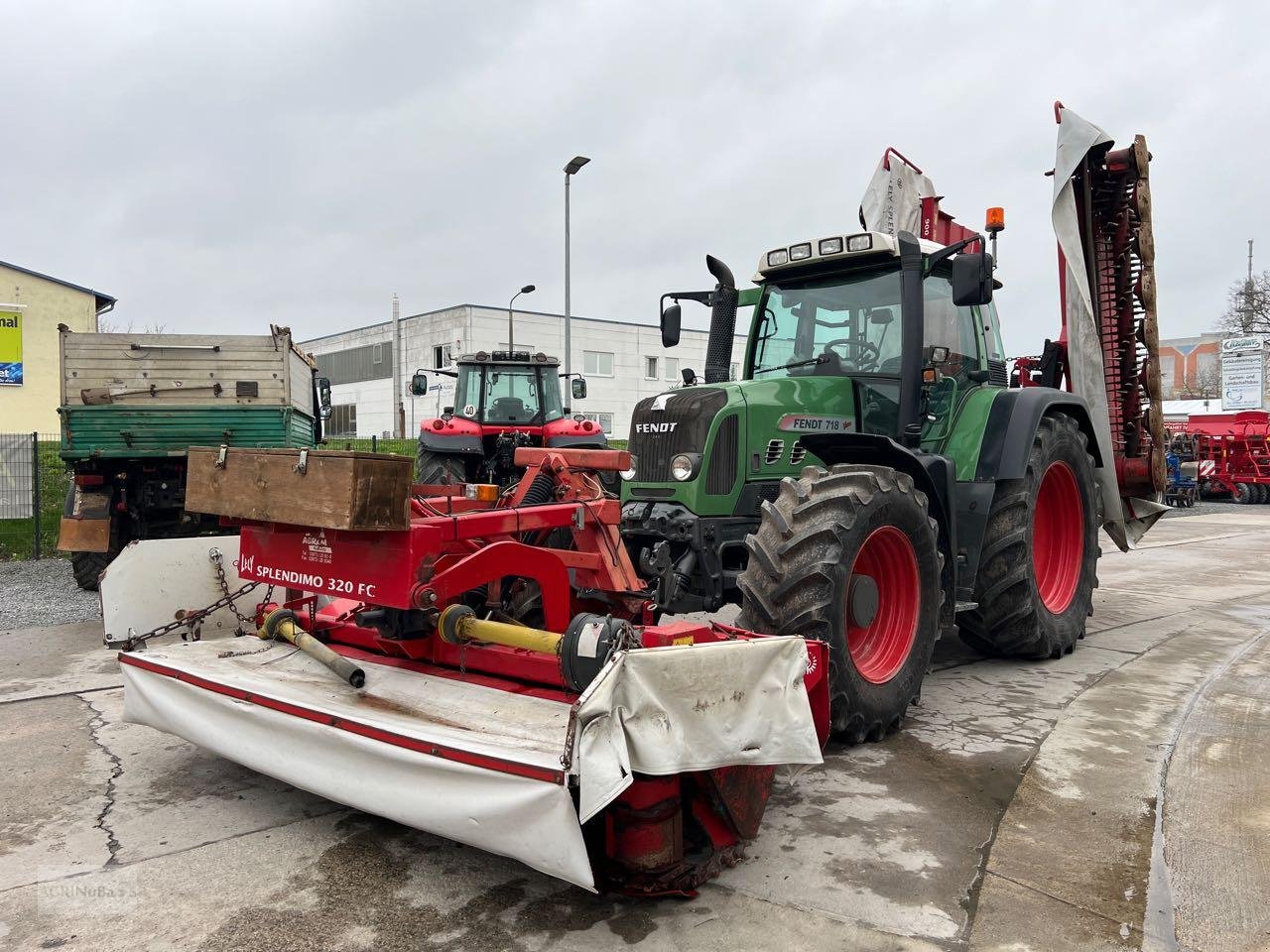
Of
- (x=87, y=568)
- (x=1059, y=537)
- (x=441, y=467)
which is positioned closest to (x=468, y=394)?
(x=441, y=467)

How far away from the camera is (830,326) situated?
225 inches

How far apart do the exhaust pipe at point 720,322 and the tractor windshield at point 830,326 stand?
20 centimetres

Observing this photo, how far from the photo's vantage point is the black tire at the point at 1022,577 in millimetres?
5715

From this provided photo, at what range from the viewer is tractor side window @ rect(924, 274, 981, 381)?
569 cm

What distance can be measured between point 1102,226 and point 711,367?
3.36 metres

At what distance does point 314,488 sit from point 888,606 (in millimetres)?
2854

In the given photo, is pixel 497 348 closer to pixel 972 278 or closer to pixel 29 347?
pixel 29 347

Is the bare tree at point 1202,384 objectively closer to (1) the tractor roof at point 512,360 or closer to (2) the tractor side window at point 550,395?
(2) the tractor side window at point 550,395

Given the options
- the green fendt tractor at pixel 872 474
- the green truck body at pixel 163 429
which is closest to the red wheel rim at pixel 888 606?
the green fendt tractor at pixel 872 474

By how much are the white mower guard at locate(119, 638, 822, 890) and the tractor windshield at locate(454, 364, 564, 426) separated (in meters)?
8.52

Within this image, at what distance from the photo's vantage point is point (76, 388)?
8.77m

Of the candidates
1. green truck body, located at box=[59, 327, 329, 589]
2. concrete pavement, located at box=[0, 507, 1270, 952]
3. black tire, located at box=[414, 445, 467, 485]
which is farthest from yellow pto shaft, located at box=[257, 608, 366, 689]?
black tire, located at box=[414, 445, 467, 485]

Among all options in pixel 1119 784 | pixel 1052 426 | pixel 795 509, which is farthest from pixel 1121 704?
pixel 795 509

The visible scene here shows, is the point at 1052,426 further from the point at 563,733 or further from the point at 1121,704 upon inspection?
the point at 563,733
